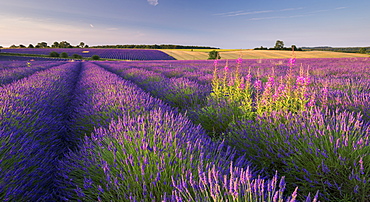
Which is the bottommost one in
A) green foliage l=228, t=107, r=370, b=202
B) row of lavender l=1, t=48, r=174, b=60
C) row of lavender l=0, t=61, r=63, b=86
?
green foliage l=228, t=107, r=370, b=202

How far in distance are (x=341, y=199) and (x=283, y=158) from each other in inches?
19.7

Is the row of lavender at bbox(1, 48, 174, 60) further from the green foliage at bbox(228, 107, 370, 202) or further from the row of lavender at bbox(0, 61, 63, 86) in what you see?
the green foliage at bbox(228, 107, 370, 202)

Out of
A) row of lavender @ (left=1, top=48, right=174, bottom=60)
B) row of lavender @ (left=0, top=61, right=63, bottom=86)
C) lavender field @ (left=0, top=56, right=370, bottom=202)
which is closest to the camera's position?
lavender field @ (left=0, top=56, right=370, bottom=202)

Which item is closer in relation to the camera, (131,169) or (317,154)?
(131,169)

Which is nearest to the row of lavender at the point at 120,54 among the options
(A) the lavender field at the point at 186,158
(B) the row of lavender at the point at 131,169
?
(A) the lavender field at the point at 186,158

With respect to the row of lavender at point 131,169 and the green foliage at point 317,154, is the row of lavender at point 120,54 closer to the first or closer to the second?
the green foliage at point 317,154

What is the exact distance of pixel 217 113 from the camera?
3.05 metres

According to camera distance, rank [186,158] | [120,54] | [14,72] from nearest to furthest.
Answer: [186,158]
[14,72]
[120,54]

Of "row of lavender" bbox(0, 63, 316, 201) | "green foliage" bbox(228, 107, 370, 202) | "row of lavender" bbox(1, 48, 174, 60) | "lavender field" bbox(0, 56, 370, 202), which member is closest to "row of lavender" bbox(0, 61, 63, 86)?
"lavender field" bbox(0, 56, 370, 202)

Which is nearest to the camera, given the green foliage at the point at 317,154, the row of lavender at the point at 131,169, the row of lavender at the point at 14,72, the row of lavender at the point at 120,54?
the row of lavender at the point at 131,169

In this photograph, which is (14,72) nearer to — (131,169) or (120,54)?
(131,169)

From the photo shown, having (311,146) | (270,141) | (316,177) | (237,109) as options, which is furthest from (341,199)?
(237,109)

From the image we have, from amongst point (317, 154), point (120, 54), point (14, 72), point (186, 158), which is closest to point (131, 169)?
point (186, 158)

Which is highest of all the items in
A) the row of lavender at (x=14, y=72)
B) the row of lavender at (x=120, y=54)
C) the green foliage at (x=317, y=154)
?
the row of lavender at (x=120, y=54)
